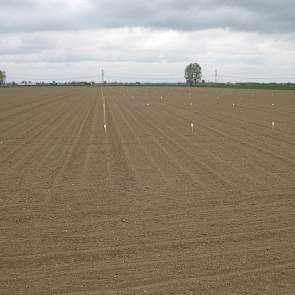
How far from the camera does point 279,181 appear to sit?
42.1ft

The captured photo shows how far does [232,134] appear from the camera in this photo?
77.2 ft

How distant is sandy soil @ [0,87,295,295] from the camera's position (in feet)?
22.3

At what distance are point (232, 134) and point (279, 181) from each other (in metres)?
10.8

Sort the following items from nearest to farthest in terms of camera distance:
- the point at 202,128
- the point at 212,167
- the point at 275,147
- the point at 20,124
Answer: the point at 212,167, the point at 275,147, the point at 202,128, the point at 20,124

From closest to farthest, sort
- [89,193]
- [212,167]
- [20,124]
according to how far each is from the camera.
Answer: [89,193]
[212,167]
[20,124]

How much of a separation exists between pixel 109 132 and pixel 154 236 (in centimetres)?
1650

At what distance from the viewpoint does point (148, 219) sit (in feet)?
31.2

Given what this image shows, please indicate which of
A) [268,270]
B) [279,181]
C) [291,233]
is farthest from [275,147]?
[268,270]

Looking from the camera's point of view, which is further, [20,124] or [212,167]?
[20,124]

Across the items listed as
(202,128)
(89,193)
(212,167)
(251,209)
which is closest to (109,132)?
(202,128)

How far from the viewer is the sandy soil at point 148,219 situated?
6789mm

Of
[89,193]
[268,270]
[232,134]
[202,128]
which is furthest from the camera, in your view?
[202,128]

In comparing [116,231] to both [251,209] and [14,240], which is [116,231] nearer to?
[14,240]

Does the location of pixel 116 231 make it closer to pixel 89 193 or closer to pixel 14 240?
pixel 14 240
